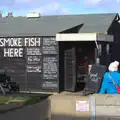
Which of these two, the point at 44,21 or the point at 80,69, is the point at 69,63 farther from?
the point at 44,21

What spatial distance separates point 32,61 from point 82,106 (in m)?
9.16

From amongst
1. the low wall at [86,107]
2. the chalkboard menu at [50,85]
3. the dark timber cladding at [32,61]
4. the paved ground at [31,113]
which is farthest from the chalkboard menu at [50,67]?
the paved ground at [31,113]

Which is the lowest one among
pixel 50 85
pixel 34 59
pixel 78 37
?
pixel 50 85

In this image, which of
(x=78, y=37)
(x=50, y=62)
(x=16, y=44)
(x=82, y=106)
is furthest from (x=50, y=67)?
(x=82, y=106)

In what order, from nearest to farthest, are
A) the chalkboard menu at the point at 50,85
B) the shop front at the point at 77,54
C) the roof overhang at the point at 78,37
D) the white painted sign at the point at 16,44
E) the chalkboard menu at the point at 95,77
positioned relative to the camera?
1. the chalkboard menu at the point at 95,77
2. the roof overhang at the point at 78,37
3. the shop front at the point at 77,54
4. the chalkboard menu at the point at 50,85
5. the white painted sign at the point at 16,44

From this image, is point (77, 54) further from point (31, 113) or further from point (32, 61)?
point (31, 113)

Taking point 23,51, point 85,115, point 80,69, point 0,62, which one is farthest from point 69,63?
point 85,115

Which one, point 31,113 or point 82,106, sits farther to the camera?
point 82,106

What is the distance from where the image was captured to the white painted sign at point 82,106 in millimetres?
7066

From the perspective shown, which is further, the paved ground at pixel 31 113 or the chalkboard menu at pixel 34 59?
the chalkboard menu at pixel 34 59

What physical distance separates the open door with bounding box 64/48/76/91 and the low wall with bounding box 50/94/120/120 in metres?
8.80

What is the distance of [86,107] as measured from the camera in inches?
279

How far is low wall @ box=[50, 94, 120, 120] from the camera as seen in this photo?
6.94 meters

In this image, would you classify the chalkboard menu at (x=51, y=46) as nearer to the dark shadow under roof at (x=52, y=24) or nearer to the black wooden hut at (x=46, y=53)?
the black wooden hut at (x=46, y=53)
